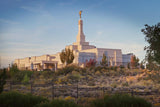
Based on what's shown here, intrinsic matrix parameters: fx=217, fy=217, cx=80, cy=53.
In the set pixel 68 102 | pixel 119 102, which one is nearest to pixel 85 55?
pixel 119 102

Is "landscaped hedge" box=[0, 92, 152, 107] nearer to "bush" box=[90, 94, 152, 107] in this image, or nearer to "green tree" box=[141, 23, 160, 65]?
"bush" box=[90, 94, 152, 107]

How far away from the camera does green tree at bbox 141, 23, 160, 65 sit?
1125 centimetres

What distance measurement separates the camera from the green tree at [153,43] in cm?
1125

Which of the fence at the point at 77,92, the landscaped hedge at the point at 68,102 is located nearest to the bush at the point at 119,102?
the landscaped hedge at the point at 68,102

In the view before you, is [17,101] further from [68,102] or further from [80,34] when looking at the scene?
[80,34]

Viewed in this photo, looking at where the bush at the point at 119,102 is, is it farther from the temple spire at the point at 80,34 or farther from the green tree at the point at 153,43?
the temple spire at the point at 80,34

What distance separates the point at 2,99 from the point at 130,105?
5777mm

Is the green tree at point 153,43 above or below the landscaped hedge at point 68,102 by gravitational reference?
above

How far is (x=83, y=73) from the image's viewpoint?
104 feet

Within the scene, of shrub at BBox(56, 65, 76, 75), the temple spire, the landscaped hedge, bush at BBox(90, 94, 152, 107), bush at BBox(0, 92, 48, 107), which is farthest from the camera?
the temple spire

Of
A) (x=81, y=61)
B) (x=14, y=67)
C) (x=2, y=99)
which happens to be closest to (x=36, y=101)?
(x=2, y=99)

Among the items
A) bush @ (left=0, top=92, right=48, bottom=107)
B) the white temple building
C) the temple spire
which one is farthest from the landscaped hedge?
the temple spire

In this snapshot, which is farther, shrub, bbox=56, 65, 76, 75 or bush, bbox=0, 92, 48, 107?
shrub, bbox=56, 65, 76, 75

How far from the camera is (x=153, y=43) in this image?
37.4 ft
